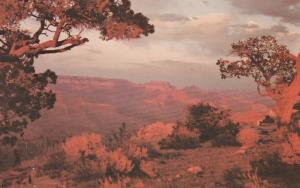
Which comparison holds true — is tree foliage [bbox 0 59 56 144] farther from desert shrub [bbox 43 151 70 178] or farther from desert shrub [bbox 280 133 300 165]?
desert shrub [bbox 280 133 300 165]

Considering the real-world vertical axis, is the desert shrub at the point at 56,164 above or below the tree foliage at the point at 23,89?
below

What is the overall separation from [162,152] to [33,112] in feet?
43.6

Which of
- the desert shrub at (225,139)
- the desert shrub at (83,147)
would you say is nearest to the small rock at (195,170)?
the desert shrub at (83,147)

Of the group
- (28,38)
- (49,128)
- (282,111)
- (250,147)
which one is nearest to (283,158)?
(250,147)

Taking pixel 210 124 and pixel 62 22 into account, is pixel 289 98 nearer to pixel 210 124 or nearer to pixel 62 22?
pixel 210 124

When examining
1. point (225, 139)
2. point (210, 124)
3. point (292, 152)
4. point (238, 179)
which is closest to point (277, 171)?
point (292, 152)

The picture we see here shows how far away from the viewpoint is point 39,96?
3250 cm

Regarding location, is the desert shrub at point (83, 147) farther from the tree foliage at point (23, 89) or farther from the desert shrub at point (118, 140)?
the tree foliage at point (23, 89)

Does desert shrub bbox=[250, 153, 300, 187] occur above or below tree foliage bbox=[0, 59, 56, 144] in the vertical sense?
below

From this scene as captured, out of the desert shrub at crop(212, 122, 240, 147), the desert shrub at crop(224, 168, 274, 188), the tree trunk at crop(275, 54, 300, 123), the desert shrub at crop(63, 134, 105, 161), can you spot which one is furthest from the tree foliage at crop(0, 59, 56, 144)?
the desert shrub at crop(224, 168, 274, 188)

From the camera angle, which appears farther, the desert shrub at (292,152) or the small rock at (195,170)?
the small rock at (195,170)

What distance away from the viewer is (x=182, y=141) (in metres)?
25.4

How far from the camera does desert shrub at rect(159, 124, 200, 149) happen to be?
992 inches

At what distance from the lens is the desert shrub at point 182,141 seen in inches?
992
